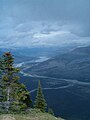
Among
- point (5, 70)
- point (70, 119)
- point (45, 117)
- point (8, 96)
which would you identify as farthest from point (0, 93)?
point (70, 119)

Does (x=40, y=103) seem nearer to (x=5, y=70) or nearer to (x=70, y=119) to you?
(x=5, y=70)

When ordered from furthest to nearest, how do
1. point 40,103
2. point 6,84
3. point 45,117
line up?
point 40,103
point 6,84
point 45,117

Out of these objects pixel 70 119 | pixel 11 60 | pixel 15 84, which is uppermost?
pixel 11 60

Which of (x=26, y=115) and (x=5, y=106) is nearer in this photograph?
(x=26, y=115)

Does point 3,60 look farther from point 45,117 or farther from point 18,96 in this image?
point 45,117

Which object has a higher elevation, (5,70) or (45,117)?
(5,70)

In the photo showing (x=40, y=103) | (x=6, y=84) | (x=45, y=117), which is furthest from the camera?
(x=40, y=103)

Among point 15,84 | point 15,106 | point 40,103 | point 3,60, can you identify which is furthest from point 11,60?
point 40,103
